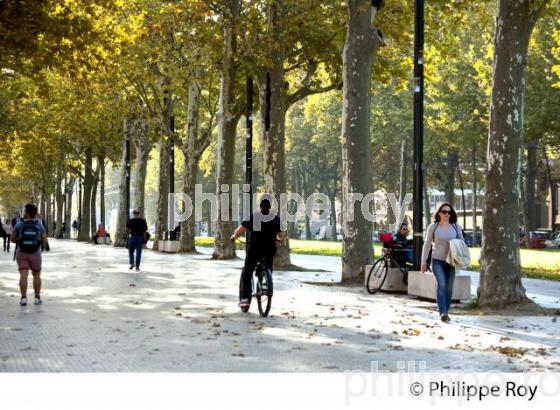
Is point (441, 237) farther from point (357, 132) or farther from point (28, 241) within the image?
point (357, 132)

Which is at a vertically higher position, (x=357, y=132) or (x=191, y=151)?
(x=191, y=151)

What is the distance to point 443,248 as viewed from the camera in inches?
506

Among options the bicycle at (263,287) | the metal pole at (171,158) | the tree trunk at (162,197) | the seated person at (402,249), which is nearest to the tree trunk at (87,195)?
the tree trunk at (162,197)

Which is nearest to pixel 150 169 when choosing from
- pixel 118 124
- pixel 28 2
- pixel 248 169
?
pixel 118 124

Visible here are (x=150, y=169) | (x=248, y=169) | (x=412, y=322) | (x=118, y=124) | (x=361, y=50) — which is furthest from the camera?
(x=150, y=169)

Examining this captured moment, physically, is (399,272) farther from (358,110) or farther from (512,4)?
→ (512,4)

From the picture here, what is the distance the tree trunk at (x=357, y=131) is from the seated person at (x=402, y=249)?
1404mm

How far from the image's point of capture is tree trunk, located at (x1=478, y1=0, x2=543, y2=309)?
572 inches

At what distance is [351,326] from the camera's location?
40.1ft

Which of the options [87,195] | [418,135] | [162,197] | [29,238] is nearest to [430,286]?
[418,135]

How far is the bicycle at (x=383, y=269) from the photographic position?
59.3 ft

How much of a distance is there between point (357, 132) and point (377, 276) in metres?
3.28

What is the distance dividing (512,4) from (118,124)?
39.9 meters

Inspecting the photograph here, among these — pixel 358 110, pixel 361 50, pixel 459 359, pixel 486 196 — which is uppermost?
pixel 361 50
